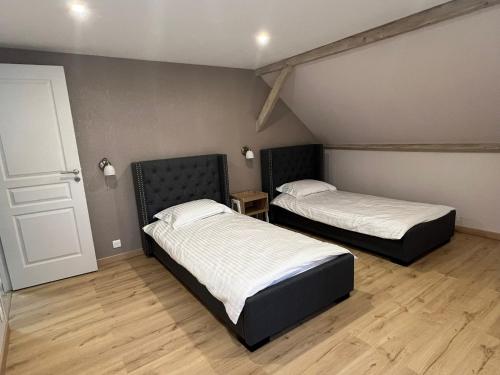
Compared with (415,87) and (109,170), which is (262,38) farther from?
(109,170)

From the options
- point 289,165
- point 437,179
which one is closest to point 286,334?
point 289,165

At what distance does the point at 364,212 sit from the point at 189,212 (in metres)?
1.94

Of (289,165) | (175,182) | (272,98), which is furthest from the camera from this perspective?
(289,165)

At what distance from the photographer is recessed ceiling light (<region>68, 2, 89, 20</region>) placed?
1.88m

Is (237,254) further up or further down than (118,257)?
further up

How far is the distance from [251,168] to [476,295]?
9.34ft

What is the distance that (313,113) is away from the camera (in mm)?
4348

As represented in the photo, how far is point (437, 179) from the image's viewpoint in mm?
3680

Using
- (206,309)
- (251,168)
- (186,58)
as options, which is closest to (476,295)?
(206,309)

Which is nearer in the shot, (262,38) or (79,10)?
(79,10)

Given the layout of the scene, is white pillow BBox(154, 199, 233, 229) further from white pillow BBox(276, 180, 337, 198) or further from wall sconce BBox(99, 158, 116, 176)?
white pillow BBox(276, 180, 337, 198)

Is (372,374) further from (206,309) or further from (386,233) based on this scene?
(386,233)

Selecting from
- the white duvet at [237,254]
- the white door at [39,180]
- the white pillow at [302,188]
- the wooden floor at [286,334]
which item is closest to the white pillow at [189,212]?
the white duvet at [237,254]

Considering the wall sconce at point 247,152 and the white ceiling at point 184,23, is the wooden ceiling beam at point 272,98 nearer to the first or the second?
the wall sconce at point 247,152
